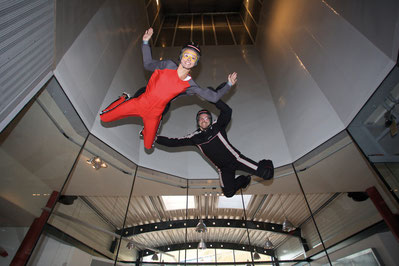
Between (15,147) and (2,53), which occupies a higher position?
(2,53)

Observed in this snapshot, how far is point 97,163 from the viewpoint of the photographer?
2783mm

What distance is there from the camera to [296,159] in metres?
3.31

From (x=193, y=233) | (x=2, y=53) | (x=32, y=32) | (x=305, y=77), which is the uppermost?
(x=305, y=77)

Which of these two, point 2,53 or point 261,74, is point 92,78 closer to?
point 2,53

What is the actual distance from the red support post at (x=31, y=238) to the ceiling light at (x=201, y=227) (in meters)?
1.91

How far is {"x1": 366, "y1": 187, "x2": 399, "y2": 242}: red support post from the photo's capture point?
2.02 metres

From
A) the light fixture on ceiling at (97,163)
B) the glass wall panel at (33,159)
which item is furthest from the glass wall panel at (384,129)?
the light fixture on ceiling at (97,163)

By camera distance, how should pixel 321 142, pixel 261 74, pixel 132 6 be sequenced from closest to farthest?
pixel 321 142, pixel 132 6, pixel 261 74

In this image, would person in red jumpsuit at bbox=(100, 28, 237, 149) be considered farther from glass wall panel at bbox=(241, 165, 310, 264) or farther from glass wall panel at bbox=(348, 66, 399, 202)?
glass wall panel at bbox=(241, 165, 310, 264)

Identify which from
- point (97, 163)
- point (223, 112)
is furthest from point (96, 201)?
point (223, 112)

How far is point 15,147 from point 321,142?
3392 millimetres

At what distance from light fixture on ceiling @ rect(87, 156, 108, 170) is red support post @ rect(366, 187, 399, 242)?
11.4ft

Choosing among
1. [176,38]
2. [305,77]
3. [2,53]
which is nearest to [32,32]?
[2,53]

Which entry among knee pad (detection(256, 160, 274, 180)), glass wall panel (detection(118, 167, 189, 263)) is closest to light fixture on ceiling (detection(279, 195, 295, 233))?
knee pad (detection(256, 160, 274, 180))
